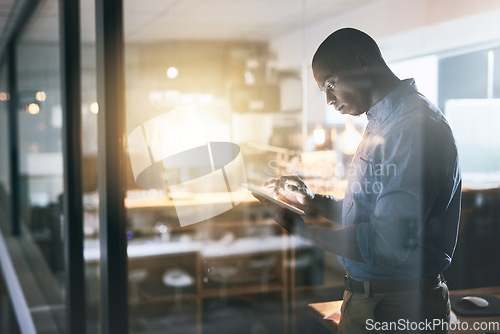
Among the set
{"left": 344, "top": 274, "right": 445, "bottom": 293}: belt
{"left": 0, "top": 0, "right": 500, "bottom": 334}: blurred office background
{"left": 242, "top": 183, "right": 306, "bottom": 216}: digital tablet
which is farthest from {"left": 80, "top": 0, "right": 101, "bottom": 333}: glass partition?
{"left": 344, "top": 274, "right": 445, "bottom": 293}: belt

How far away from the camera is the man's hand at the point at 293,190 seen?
830mm

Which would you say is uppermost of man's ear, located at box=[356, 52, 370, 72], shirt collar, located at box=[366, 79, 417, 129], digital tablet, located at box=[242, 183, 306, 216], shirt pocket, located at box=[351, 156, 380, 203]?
man's ear, located at box=[356, 52, 370, 72]

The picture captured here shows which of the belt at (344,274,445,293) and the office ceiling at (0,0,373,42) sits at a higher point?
the office ceiling at (0,0,373,42)

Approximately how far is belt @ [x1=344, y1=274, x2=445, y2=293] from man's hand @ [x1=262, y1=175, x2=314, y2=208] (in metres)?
0.14

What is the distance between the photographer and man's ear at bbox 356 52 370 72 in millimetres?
735

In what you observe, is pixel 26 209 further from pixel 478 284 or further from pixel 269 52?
pixel 478 284

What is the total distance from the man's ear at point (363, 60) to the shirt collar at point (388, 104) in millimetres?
57

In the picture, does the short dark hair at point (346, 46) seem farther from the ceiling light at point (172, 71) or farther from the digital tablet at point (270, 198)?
the ceiling light at point (172, 71)

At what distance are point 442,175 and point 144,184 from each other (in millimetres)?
1024

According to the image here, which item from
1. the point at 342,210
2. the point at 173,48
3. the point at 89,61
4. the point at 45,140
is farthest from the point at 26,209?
the point at 342,210

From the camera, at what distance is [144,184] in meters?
1.52

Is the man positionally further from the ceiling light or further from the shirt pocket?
the ceiling light

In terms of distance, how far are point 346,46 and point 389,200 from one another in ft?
0.78

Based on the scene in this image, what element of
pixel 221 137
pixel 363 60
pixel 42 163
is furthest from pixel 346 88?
pixel 42 163
